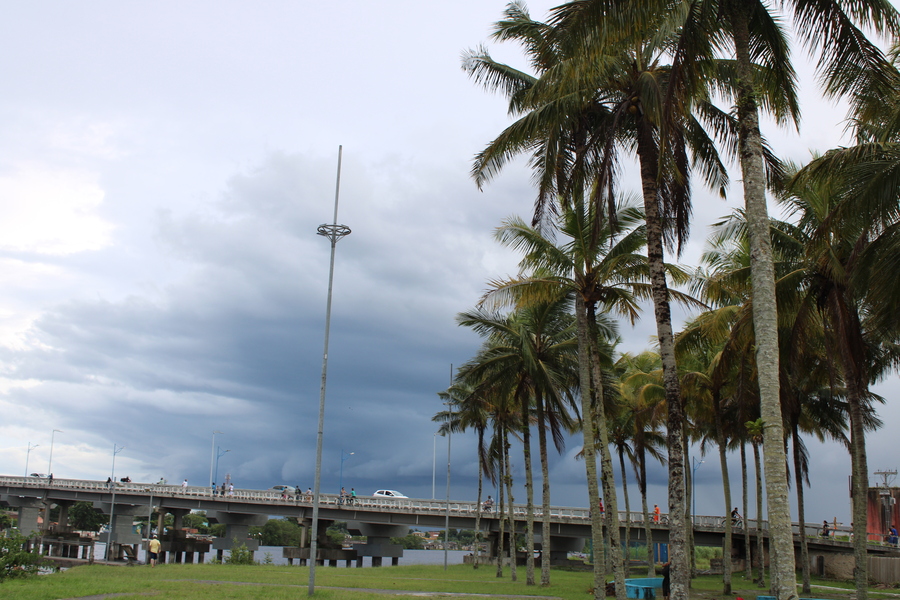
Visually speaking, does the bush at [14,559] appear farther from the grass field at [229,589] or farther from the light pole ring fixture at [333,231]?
the light pole ring fixture at [333,231]

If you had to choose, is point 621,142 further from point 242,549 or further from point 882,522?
point 882,522

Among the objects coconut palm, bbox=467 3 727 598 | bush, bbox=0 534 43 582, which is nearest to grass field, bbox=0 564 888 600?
bush, bbox=0 534 43 582

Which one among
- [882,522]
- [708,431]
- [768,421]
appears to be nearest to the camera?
[768,421]

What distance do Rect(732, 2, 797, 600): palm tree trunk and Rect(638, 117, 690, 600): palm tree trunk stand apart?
2732 mm

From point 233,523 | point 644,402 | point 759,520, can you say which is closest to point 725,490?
point 759,520

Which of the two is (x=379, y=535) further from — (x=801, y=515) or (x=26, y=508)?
(x=26, y=508)

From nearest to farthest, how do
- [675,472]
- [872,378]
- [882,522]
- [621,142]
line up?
[675,472] → [621,142] → [872,378] → [882,522]

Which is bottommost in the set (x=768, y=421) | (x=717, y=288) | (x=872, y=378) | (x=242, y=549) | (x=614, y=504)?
(x=242, y=549)

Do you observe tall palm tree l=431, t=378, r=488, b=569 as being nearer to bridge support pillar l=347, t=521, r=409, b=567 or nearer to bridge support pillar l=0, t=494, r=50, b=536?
bridge support pillar l=347, t=521, r=409, b=567

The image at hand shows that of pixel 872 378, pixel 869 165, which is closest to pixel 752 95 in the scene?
pixel 869 165

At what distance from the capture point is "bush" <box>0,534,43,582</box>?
25.0 meters

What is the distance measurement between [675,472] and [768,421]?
4.30 meters

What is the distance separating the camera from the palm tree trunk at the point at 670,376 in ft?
45.6

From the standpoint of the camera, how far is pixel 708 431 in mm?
41844
